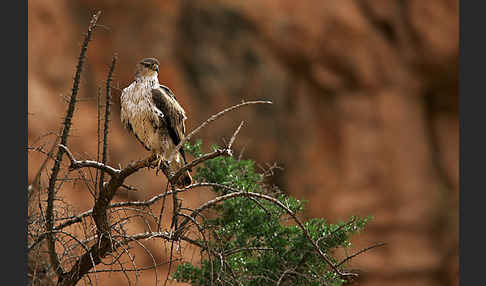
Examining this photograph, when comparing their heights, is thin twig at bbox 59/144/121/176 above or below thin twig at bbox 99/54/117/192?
below

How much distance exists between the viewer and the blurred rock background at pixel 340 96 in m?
11.8

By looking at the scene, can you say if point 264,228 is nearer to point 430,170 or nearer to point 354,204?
point 354,204

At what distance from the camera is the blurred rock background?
38.8ft

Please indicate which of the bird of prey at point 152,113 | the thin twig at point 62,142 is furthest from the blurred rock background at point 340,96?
the thin twig at point 62,142

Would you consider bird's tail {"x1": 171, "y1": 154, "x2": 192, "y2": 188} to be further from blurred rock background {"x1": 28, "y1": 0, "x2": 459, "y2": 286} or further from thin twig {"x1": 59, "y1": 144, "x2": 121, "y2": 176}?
blurred rock background {"x1": 28, "y1": 0, "x2": 459, "y2": 286}

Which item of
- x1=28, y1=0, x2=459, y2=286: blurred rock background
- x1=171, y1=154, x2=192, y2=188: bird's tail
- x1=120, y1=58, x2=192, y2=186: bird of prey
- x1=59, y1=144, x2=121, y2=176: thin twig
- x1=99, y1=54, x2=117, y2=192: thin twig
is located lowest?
x1=59, y1=144, x2=121, y2=176: thin twig

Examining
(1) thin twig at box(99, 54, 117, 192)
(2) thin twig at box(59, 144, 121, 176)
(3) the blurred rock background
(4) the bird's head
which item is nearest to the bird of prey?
(4) the bird's head

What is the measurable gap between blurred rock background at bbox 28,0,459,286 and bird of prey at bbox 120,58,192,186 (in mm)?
6016

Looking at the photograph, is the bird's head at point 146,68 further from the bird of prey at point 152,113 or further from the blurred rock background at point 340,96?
the blurred rock background at point 340,96

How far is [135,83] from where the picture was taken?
537 centimetres

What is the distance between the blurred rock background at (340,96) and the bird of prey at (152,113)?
19.7 feet

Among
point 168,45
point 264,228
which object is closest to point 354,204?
point 168,45

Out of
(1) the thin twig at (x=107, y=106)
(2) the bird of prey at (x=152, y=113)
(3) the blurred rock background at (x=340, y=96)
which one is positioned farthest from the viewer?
(3) the blurred rock background at (x=340, y=96)

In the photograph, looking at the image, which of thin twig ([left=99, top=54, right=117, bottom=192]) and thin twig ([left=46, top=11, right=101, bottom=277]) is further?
thin twig ([left=99, top=54, right=117, bottom=192])
